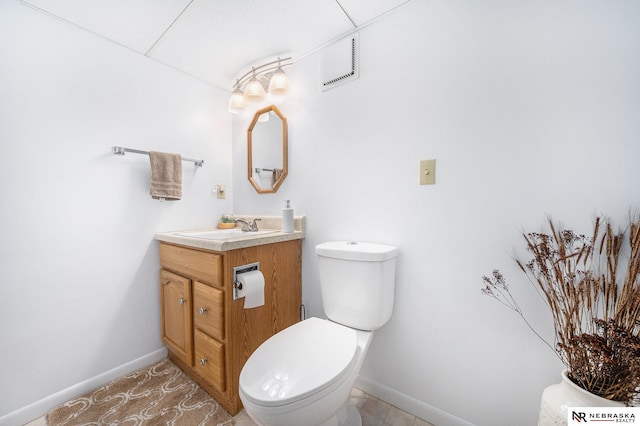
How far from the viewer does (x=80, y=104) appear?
132 centimetres

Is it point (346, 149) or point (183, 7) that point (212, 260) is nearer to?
point (346, 149)

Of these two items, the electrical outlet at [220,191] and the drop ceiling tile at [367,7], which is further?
the electrical outlet at [220,191]

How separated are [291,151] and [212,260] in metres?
0.87

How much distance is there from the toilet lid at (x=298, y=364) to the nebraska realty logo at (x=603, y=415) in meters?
0.64

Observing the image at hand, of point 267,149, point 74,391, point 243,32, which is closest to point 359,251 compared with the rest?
point 267,149

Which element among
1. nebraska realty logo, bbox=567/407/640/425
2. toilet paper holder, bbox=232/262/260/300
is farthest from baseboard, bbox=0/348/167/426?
nebraska realty logo, bbox=567/407/640/425

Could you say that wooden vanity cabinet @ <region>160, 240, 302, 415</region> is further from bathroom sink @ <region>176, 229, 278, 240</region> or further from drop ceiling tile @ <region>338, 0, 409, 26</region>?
drop ceiling tile @ <region>338, 0, 409, 26</region>

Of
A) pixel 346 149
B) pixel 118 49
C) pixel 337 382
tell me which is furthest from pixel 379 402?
pixel 118 49

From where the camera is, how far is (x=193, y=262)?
1302 millimetres

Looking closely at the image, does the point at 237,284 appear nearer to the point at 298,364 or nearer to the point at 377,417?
the point at 298,364

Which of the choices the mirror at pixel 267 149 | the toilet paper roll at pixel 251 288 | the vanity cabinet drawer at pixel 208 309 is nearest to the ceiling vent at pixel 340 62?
the mirror at pixel 267 149

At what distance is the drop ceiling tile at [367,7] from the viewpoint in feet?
3.87

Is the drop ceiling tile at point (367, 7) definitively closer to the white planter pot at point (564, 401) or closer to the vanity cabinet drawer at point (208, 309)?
the vanity cabinet drawer at point (208, 309)

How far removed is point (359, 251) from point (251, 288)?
0.55 meters
